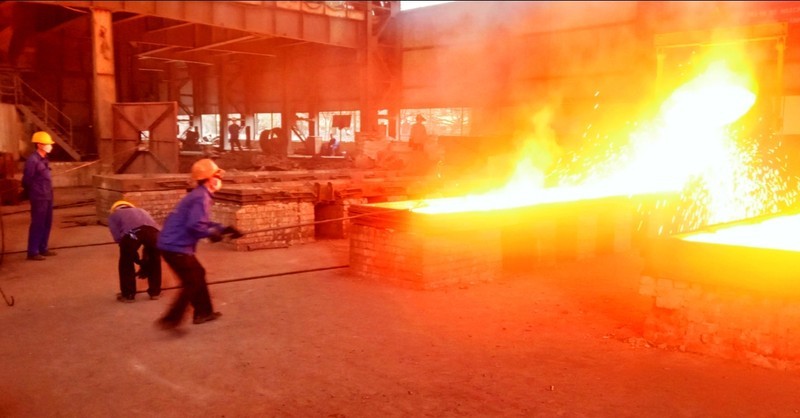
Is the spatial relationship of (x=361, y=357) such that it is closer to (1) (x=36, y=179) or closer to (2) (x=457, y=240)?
(2) (x=457, y=240)

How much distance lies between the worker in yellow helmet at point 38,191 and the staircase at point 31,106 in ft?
41.8

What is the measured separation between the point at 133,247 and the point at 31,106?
1831 centimetres

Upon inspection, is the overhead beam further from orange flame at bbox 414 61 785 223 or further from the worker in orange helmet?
the worker in orange helmet

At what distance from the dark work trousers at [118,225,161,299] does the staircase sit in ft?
51.4

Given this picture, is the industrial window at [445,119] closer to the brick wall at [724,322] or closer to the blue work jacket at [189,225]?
the blue work jacket at [189,225]

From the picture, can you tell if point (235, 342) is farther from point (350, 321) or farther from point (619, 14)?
point (619, 14)

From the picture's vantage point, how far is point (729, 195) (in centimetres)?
930

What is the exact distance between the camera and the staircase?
766 inches

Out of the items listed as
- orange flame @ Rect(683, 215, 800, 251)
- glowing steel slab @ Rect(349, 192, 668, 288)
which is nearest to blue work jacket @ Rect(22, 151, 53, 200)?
glowing steel slab @ Rect(349, 192, 668, 288)

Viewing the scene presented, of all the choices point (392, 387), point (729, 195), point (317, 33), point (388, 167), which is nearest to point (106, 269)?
point (392, 387)

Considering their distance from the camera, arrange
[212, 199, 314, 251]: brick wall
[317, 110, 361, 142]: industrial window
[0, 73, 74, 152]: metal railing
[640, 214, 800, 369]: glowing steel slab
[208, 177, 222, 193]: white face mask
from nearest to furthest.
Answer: [640, 214, 800, 369]: glowing steel slab
[208, 177, 222, 193]: white face mask
[212, 199, 314, 251]: brick wall
[0, 73, 74, 152]: metal railing
[317, 110, 361, 142]: industrial window

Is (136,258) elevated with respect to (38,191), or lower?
lower

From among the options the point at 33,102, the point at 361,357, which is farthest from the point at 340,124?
the point at 361,357

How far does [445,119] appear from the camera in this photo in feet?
83.3
